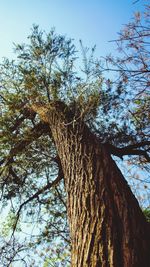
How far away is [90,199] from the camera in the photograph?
2959 mm

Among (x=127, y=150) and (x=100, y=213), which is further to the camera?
(x=127, y=150)

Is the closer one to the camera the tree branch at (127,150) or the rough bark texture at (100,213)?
the rough bark texture at (100,213)

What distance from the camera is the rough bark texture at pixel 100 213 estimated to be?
2.49m

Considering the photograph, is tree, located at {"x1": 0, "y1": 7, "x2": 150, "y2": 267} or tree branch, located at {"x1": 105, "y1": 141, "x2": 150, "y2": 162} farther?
tree branch, located at {"x1": 105, "y1": 141, "x2": 150, "y2": 162}

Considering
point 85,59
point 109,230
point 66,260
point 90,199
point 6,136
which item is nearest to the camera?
point 109,230

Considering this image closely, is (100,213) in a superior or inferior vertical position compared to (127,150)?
inferior

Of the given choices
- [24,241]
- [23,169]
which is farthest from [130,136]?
[24,241]

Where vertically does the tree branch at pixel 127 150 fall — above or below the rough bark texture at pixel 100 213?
above

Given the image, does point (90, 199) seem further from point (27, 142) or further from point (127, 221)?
point (27, 142)

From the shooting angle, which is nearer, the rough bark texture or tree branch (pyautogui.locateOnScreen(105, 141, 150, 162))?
the rough bark texture

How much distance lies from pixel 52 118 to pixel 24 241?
2.99 meters

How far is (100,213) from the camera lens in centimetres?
278

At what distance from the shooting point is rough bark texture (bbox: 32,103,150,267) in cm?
249

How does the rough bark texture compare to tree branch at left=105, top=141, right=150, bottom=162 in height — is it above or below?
below
